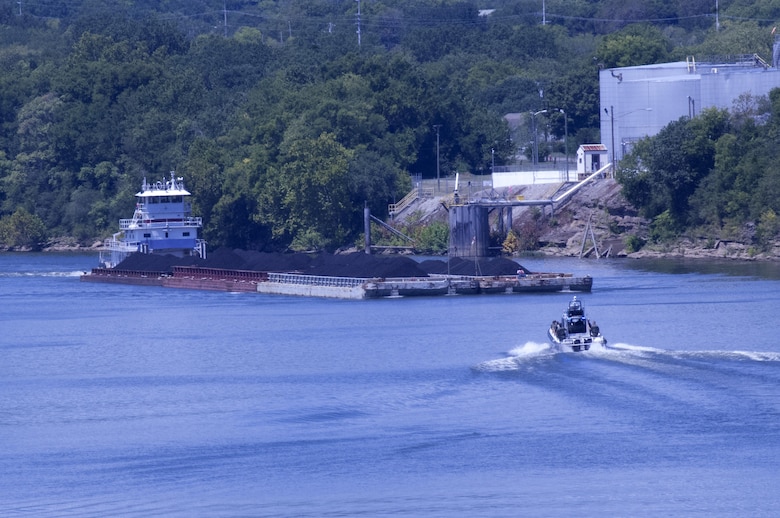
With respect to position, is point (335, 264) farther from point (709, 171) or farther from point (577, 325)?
point (577, 325)

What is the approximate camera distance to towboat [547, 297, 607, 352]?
49.1 meters

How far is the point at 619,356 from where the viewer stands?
47.3 m

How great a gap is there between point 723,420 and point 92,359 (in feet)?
81.1

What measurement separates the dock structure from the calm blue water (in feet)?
17.8

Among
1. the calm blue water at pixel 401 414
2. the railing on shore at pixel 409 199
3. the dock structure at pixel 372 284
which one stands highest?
the railing on shore at pixel 409 199

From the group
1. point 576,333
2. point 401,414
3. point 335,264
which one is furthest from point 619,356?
point 335,264

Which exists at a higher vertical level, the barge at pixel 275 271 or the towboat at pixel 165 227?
the towboat at pixel 165 227

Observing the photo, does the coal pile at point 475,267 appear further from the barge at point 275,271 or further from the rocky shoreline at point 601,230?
the rocky shoreline at point 601,230

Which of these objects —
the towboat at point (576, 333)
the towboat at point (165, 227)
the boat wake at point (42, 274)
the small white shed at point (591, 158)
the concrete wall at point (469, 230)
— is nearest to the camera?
the towboat at point (576, 333)

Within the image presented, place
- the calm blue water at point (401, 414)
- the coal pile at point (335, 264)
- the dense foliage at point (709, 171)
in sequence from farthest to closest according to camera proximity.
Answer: the dense foliage at point (709, 171), the coal pile at point (335, 264), the calm blue water at point (401, 414)

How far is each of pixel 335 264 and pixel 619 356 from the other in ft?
114

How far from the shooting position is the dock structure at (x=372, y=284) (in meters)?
71.2

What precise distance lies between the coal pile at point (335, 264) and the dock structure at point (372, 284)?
0.88m

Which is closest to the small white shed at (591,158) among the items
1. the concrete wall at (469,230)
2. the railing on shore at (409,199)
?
the railing on shore at (409,199)
